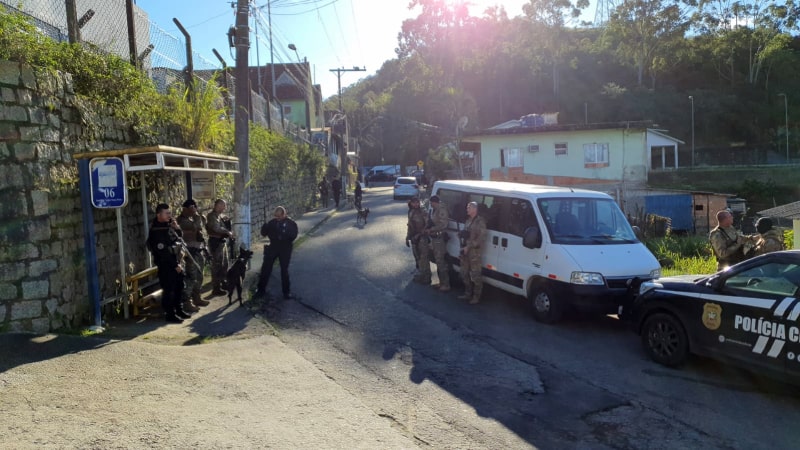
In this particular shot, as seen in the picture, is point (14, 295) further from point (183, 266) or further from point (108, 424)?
point (108, 424)

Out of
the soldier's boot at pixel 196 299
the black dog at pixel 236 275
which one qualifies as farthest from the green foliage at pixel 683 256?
the soldier's boot at pixel 196 299

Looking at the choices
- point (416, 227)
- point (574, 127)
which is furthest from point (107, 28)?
point (574, 127)

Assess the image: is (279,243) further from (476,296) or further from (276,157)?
(276,157)

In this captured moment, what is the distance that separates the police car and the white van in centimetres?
101

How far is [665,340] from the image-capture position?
6.70 m

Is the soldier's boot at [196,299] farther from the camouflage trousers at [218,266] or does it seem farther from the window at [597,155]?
the window at [597,155]

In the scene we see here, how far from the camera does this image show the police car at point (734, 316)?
5.52 m

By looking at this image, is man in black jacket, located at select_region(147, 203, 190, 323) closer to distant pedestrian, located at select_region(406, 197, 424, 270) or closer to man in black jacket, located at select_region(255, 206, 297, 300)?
man in black jacket, located at select_region(255, 206, 297, 300)

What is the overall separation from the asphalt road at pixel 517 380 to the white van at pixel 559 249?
49 centimetres

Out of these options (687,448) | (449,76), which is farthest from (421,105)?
(687,448)

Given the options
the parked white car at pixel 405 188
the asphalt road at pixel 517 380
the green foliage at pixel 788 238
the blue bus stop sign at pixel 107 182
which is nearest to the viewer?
the asphalt road at pixel 517 380

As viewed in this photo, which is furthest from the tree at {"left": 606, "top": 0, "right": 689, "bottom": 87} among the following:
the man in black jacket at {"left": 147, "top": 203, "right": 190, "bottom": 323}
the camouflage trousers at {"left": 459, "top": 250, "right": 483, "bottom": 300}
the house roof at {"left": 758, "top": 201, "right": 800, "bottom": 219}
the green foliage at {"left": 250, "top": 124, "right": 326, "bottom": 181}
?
the man in black jacket at {"left": 147, "top": 203, "right": 190, "bottom": 323}

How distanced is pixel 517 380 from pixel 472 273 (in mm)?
3684

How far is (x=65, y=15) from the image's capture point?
8.55 metres
